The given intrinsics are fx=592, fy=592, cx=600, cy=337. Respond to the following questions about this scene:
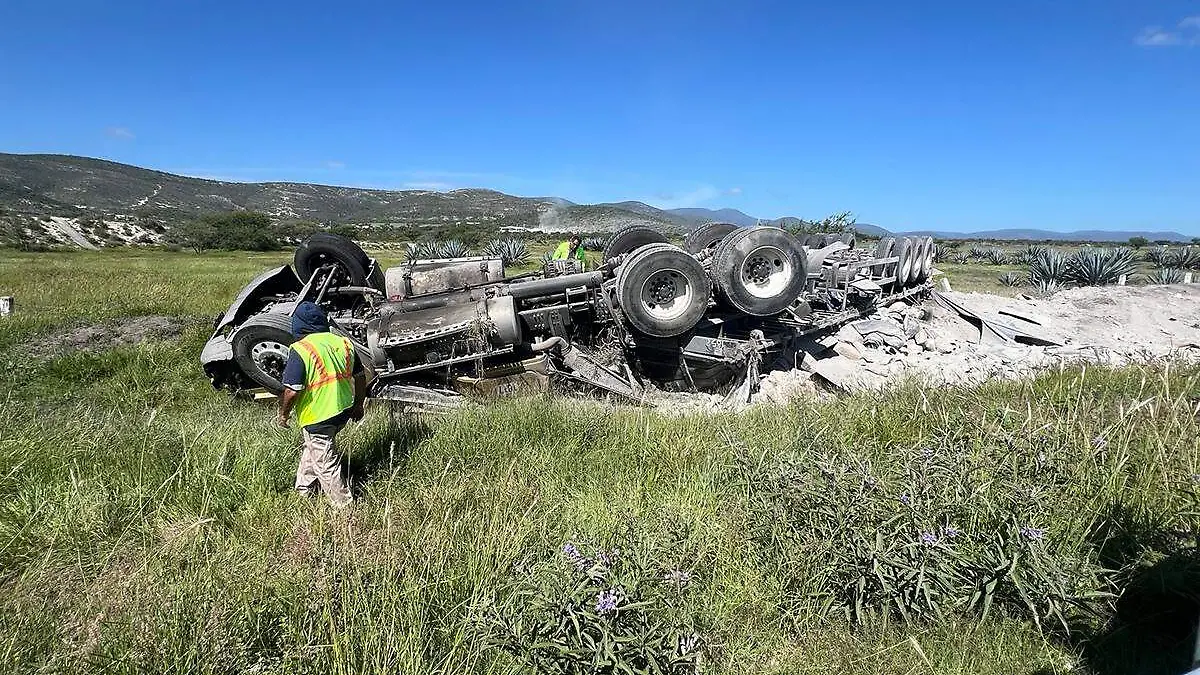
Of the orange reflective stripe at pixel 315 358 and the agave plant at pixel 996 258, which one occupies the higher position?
the agave plant at pixel 996 258

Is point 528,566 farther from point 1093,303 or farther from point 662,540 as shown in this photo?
point 1093,303

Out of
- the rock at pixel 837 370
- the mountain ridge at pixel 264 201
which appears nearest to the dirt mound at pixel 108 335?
the rock at pixel 837 370

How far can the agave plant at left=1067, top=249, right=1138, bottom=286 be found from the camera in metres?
17.6

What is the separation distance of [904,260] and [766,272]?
448 cm

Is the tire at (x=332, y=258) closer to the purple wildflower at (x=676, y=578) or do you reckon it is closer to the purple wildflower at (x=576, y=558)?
the purple wildflower at (x=576, y=558)

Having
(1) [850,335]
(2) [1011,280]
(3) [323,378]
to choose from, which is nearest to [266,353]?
(3) [323,378]

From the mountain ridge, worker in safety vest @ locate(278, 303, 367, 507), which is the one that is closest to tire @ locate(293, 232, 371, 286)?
worker in safety vest @ locate(278, 303, 367, 507)

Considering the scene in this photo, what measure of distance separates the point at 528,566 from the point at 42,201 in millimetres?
76304

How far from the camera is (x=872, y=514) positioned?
263 centimetres

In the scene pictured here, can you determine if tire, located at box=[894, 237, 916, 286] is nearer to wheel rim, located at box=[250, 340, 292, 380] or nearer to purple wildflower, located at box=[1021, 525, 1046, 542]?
purple wildflower, located at box=[1021, 525, 1046, 542]

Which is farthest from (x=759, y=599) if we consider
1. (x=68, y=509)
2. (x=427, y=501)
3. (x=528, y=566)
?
(x=68, y=509)

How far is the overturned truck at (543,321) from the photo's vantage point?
20.6 ft

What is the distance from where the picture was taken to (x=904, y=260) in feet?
33.7

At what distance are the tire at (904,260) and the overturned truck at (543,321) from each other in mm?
2993
